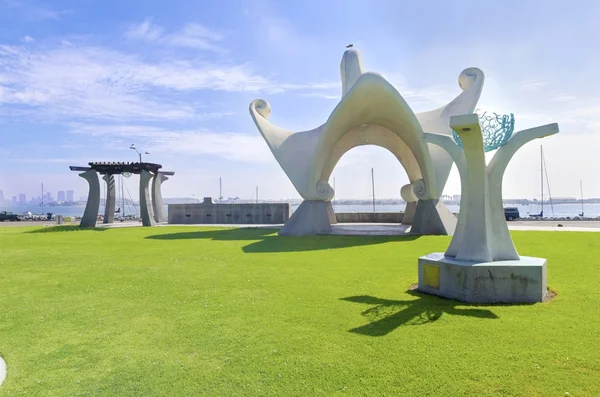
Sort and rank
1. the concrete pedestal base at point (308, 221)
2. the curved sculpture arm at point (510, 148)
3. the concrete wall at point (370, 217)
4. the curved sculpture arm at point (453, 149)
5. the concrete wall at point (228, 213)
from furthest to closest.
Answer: the concrete wall at point (228, 213) < the concrete wall at point (370, 217) < the concrete pedestal base at point (308, 221) < the curved sculpture arm at point (453, 149) < the curved sculpture arm at point (510, 148)

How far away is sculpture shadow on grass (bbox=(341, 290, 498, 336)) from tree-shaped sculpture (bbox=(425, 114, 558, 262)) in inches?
53.2

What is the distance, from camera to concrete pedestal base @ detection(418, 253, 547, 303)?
24.7 feet

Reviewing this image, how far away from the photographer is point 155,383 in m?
4.59

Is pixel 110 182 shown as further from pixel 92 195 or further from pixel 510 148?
pixel 510 148

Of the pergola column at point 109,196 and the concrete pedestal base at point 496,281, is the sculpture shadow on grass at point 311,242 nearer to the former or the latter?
the concrete pedestal base at point 496,281

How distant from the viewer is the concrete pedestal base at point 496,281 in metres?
7.53

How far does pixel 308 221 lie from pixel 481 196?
1371 cm

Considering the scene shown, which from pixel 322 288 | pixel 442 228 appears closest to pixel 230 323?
pixel 322 288

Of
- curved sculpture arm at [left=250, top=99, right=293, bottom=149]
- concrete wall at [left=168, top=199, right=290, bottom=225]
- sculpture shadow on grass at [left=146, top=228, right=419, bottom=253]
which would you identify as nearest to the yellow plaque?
sculpture shadow on grass at [left=146, top=228, right=419, bottom=253]

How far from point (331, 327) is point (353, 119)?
60.1 feet

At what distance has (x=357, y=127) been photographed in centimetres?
2734

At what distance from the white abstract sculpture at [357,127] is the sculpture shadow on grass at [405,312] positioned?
42.4 feet

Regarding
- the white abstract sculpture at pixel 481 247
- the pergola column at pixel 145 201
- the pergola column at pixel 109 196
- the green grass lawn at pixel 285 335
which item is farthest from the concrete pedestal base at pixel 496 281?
the pergola column at pixel 109 196

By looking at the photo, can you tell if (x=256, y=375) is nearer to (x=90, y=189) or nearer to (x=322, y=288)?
(x=322, y=288)
